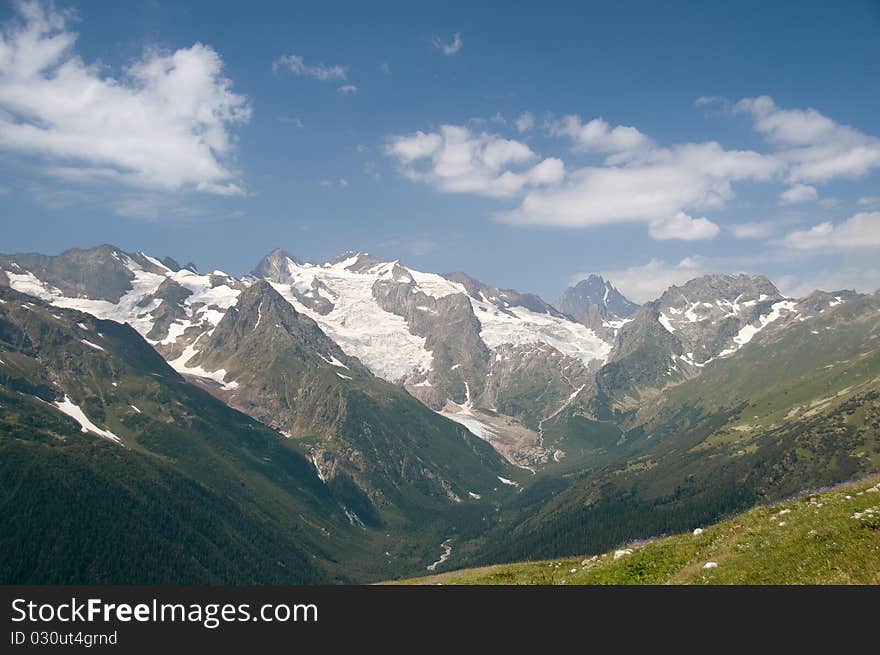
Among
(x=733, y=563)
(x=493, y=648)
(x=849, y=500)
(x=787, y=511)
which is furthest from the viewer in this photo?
(x=787, y=511)

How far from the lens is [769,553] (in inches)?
1134

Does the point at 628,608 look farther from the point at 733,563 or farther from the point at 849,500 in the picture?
the point at 849,500

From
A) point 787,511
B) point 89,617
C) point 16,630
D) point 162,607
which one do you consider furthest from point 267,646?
point 787,511

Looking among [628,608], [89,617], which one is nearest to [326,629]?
[89,617]

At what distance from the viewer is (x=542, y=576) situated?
126 feet

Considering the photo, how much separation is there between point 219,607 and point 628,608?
50.8 ft

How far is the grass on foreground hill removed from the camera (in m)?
25.2

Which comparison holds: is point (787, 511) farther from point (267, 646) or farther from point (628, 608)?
point (267, 646)

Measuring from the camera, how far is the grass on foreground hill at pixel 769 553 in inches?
992

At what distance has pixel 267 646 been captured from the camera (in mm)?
22531

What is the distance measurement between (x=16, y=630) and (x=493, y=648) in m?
18.4

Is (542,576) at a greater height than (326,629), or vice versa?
(326,629)

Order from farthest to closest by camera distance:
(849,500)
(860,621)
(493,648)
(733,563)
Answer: (849,500), (733,563), (493,648), (860,621)

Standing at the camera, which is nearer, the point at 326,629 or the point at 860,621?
the point at 860,621
